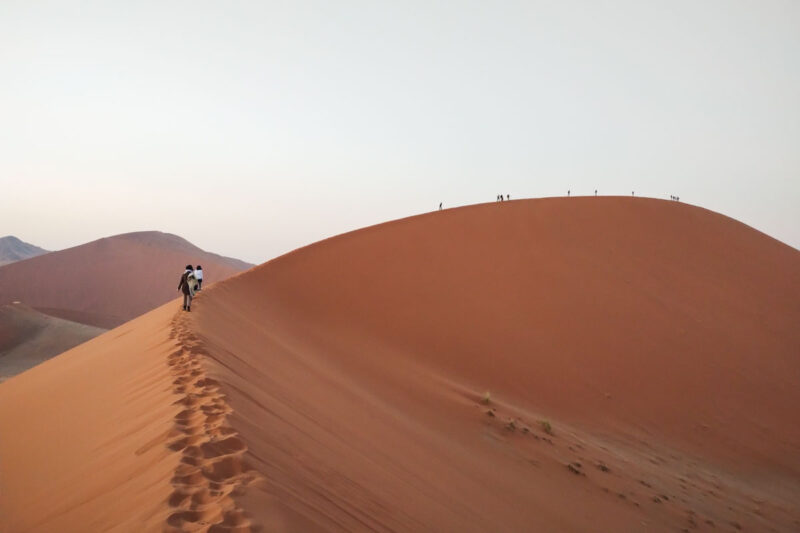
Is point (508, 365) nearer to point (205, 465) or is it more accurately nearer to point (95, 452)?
point (95, 452)

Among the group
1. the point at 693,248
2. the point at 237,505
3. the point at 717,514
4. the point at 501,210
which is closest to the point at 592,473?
the point at 717,514

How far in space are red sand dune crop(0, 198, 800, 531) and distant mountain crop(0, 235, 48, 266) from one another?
410ft

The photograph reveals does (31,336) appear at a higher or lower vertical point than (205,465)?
lower

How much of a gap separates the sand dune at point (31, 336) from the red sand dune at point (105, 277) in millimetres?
11270

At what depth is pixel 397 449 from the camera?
5.11 m

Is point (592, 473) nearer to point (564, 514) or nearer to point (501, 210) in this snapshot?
point (564, 514)

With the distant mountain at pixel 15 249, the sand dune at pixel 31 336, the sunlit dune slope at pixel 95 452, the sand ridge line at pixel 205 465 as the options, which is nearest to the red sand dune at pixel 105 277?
the sand dune at pixel 31 336

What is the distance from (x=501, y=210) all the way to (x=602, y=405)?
36.3 feet

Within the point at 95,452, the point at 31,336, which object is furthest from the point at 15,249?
the point at 95,452

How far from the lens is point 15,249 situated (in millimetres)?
119438

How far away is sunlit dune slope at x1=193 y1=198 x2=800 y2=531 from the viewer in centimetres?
430

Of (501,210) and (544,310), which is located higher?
(501,210)

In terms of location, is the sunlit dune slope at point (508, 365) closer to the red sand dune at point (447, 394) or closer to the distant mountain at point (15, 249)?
the red sand dune at point (447, 394)

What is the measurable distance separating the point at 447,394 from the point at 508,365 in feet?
9.63
